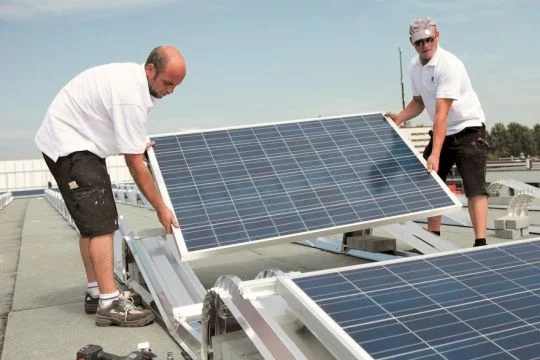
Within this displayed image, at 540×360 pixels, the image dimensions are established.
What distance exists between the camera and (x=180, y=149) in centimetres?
543

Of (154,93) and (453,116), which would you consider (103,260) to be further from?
(453,116)

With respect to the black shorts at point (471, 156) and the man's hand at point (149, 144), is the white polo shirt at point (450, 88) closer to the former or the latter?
the black shorts at point (471, 156)

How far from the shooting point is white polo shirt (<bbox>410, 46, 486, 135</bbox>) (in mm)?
5453

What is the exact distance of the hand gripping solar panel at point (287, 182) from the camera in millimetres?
4582

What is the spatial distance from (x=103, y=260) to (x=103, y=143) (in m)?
0.91

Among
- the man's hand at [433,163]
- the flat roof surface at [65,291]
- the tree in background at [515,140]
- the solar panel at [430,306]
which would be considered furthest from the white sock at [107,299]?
the tree in background at [515,140]

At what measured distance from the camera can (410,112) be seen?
630 cm

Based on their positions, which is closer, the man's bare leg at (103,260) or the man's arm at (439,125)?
the man's bare leg at (103,260)

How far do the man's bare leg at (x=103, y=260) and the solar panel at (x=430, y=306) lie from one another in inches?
85.5

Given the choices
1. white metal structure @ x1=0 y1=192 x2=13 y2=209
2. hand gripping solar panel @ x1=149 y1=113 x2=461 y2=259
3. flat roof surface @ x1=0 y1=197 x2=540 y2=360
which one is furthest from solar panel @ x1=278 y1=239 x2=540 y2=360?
white metal structure @ x1=0 y1=192 x2=13 y2=209

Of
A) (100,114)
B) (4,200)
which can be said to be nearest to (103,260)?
(100,114)

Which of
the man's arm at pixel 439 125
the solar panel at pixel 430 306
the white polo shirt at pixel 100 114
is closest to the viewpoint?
the solar panel at pixel 430 306

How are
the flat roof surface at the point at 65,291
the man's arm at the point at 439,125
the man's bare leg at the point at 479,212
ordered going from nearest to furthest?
the flat roof surface at the point at 65,291 < the man's arm at the point at 439,125 < the man's bare leg at the point at 479,212

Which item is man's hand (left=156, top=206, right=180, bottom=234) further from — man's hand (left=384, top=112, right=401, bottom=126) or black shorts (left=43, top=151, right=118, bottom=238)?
man's hand (left=384, top=112, right=401, bottom=126)
